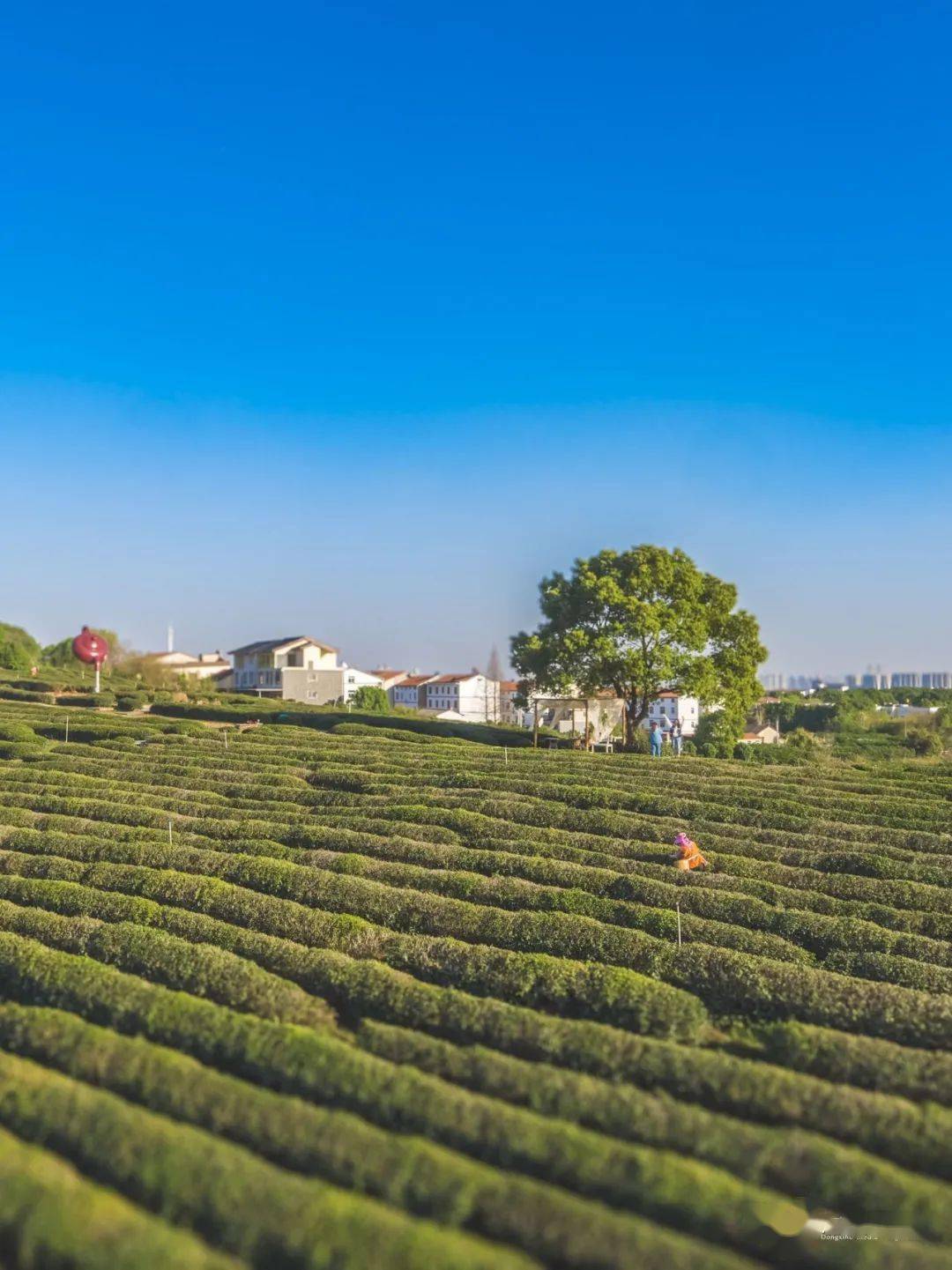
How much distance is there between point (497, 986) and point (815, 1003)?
151 inches

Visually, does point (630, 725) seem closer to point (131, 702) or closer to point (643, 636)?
point (643, 636)

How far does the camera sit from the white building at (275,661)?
245 feet

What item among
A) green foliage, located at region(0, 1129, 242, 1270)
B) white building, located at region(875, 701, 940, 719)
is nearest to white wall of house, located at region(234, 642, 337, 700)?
white building, located at region(875, 701, 940, 719)

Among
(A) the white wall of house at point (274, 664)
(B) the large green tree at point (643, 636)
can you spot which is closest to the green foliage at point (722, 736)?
(B) the large green tree at point (643, 636)

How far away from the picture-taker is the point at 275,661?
249ft

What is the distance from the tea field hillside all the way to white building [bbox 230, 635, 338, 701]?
5218 centimetres

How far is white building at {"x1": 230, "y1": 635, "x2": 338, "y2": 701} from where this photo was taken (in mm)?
74750

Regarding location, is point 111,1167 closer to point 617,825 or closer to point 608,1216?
point 608,1216

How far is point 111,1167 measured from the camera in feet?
23.6

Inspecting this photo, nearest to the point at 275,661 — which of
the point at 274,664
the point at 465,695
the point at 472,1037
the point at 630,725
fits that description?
the point at 274,664

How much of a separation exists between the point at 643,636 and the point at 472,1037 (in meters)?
27.3

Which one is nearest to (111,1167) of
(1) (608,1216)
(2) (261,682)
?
(1) (608,1216)

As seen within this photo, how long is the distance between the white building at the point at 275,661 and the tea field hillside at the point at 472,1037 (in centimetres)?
5218

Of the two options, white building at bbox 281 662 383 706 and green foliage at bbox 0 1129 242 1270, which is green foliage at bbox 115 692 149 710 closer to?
white building at bbox 281 662 383 706
